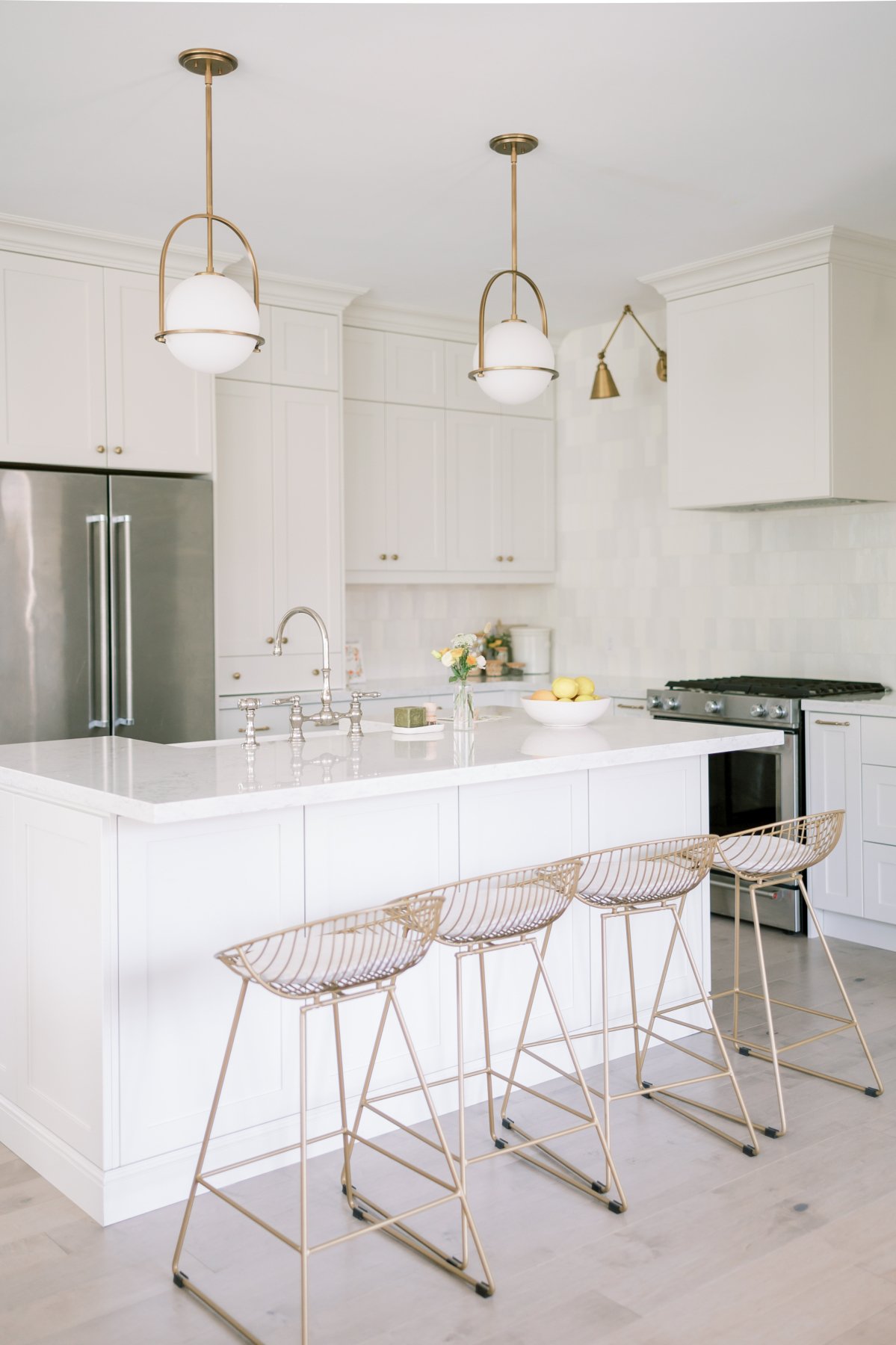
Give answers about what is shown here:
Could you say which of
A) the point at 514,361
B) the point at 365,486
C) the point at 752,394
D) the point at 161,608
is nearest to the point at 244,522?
the point at 161,608

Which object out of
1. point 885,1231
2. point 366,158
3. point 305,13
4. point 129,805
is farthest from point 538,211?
point 885,1231

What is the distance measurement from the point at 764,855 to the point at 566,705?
2.28 ft

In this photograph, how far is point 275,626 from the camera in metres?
4.92

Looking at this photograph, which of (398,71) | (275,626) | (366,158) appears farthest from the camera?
(275,626)

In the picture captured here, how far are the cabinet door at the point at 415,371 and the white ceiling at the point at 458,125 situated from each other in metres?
0.85

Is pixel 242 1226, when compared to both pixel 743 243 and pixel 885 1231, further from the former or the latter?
pixel 743 243

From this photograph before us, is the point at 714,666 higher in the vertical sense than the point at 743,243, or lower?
lower

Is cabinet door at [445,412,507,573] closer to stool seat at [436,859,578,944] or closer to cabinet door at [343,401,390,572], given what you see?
cabinet door at [343,401,390,572]

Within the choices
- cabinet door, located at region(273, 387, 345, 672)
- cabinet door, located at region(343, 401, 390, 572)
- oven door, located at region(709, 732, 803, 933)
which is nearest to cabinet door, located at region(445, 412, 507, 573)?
cabinet door, located at region(343, 401, 390, 572)

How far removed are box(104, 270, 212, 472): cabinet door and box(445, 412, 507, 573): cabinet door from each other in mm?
1568

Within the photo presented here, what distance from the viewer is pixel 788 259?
4484 millimetres

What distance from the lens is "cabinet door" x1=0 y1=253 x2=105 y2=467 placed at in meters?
4.05

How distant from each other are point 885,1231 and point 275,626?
3.31 metres

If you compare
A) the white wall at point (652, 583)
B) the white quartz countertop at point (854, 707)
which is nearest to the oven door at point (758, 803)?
the white quartz countertop at point (854, 707)
